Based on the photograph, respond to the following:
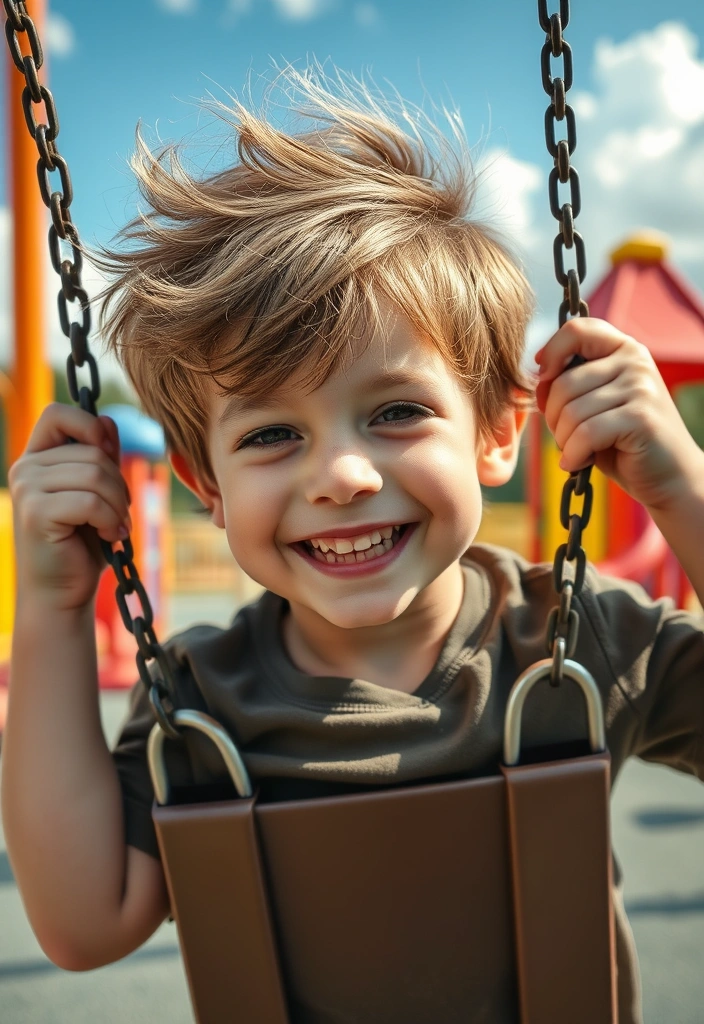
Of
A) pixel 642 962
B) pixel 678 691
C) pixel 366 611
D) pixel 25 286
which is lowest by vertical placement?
pixel 642 962

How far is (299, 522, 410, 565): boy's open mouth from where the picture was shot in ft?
2.78

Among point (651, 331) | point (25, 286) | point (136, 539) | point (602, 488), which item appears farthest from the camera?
point (602, 488)

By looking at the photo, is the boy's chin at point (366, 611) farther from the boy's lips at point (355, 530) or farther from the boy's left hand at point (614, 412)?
the boy's left hand at point (614, 412)

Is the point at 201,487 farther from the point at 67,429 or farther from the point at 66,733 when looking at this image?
the point at 66,733

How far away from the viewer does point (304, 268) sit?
2.82 feet

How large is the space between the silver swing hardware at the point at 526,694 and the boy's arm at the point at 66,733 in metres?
0.41

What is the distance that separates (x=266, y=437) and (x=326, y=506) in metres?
0.10

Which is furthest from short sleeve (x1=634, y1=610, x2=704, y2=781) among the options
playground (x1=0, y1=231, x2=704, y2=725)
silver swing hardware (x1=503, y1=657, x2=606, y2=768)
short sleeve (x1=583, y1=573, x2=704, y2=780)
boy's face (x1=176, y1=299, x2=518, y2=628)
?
playground (x1=0, y1=231, x2=704, y2=725)

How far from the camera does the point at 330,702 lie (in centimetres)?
92

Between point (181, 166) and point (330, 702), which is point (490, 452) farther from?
point (181, 166)

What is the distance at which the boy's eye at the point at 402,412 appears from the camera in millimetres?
835

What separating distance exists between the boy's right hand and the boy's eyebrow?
0.54 ft

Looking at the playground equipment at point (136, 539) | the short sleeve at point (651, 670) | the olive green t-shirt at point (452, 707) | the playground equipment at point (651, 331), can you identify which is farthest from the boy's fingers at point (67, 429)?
the playground equipment at point (136, 539)

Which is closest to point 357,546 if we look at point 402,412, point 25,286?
point 402,412
